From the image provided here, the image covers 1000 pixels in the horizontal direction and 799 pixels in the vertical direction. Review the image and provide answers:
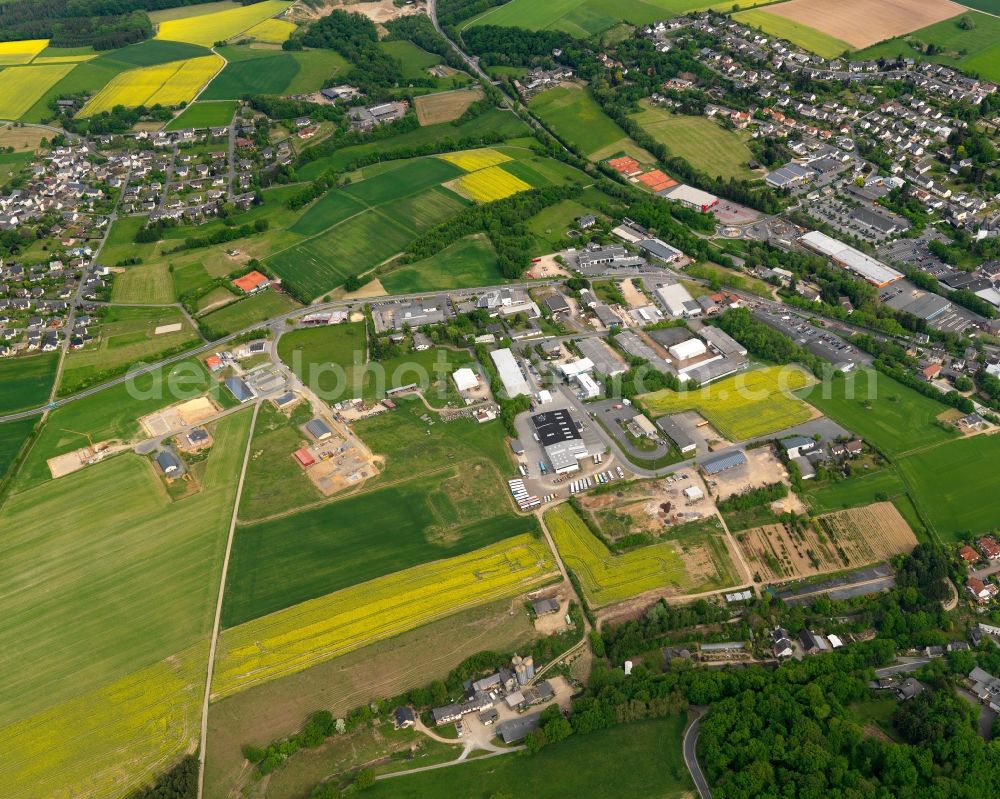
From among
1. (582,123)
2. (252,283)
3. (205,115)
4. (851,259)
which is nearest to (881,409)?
(851,259)

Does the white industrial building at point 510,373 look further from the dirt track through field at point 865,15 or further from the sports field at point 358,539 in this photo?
the dirt track through field at point 865,15

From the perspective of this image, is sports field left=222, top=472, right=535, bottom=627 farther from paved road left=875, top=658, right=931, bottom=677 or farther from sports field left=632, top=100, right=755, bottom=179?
sports field left=632, top=100, right=755, bottom=179

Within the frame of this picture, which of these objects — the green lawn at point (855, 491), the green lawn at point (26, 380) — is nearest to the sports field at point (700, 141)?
the green lawn at point (855, 491)

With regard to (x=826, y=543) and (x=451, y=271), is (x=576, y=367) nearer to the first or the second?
(x=451, y=271)

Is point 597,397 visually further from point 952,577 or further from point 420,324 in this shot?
point 952,577

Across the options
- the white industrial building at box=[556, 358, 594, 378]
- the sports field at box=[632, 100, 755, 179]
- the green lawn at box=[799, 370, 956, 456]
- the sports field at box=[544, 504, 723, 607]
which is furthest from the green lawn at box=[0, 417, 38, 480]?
the sports field at box=[632, 100, 755, 179]

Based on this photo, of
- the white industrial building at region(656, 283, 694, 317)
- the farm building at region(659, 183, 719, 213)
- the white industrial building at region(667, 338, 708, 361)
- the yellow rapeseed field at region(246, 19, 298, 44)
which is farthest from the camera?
the yellow rapeseed field at region(246, 19, 298, 44)

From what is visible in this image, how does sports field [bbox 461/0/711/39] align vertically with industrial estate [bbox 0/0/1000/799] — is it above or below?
above
